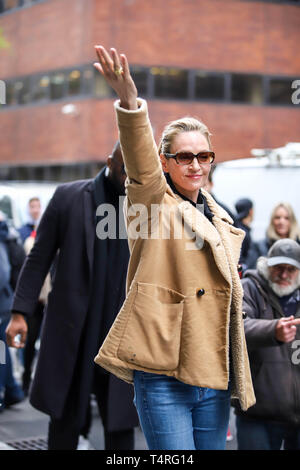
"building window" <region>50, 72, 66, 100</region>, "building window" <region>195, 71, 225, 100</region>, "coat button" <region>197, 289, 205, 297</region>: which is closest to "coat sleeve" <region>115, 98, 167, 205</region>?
"coat button" <region>197, 289, 205, 297</region>

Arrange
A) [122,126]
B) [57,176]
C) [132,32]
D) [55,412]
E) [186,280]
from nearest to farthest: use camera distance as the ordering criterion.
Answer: [122,126] < [186,280] < [55,412] < [132,32] < [57,176]

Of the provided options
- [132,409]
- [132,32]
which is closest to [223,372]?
[132,409]

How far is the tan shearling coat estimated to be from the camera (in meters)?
2.89

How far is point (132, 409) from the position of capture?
4.46 m

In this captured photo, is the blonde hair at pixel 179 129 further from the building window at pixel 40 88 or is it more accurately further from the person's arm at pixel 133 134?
the building window at pixel 40 88

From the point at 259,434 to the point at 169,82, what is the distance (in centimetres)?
2363

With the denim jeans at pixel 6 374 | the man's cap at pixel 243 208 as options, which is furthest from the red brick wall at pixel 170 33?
the denim jeans at pixel 6 374

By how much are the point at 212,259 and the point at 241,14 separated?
26.1 metres

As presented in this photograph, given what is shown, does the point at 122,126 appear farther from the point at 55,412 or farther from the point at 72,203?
the point at 55,412

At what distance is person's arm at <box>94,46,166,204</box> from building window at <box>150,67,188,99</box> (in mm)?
24689

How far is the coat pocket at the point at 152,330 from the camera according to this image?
289 centimetres

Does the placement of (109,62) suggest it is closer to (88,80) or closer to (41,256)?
(41,256)

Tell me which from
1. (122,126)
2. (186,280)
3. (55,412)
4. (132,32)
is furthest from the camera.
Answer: (132,32)

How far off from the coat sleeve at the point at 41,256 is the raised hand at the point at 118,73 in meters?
1.93
